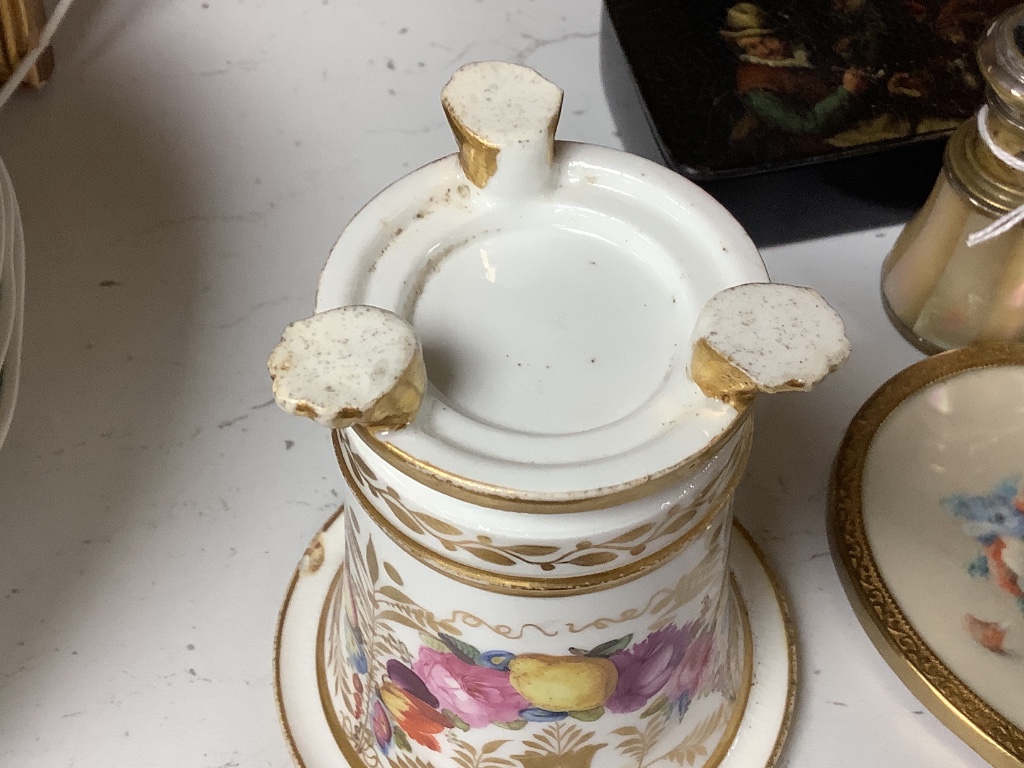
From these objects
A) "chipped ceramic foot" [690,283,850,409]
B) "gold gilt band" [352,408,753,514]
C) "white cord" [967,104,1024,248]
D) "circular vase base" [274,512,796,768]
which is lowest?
"circular vase base" [274,512,796,768]

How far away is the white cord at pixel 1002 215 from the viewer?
46cm

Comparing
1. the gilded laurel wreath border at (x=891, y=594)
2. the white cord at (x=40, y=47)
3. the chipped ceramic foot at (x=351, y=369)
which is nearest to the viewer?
the chipped ceramic foot at (x=351, y=369)

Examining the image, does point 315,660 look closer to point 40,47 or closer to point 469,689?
point 469,689

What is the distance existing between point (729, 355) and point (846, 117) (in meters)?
0.33

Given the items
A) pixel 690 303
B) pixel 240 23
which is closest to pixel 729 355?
pixel 690 303

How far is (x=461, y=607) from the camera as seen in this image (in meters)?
0.32

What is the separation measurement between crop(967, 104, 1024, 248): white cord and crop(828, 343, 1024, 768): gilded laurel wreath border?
0.22 feet

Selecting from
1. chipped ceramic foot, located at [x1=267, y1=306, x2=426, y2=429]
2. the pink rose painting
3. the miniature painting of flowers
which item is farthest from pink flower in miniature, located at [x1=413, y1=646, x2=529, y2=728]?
the miniature painting of flowers

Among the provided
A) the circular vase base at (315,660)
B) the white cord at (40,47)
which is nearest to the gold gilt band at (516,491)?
the circular vase base at (315,660)

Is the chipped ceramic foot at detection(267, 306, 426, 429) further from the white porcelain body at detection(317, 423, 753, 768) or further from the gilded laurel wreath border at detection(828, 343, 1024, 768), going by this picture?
the gilded laurel wreath border at detection(828, 343, 1024, 768)

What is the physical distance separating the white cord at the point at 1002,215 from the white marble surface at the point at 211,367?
96 mm

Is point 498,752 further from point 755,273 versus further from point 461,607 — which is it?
point 755,273

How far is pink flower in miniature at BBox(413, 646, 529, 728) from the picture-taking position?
0.34 metres

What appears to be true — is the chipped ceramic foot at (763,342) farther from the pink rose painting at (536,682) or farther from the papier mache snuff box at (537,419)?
the pink rose painting at (536,682)
